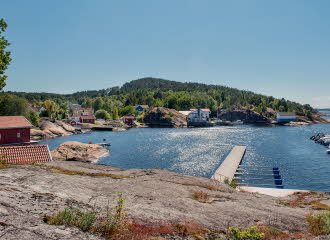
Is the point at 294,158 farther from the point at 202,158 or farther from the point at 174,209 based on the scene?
the point at 174,209

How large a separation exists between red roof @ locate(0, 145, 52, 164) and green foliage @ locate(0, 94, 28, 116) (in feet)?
252

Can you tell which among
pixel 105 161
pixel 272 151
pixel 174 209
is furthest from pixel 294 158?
pixel 174 209

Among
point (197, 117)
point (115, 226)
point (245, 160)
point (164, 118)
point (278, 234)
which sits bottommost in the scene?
point (245, 160)

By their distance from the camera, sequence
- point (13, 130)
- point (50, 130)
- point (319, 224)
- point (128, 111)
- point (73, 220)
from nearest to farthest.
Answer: point (73, 220) → point (319, 224) → point (13, 130) → point (50, 130) → point (128, 111)

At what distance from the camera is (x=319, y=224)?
12.2 meters

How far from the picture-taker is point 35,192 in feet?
37.8

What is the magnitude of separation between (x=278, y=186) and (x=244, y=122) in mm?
160482

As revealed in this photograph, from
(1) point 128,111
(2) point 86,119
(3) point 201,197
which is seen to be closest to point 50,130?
(2) point 86,119

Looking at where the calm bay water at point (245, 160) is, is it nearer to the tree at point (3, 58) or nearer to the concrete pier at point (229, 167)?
the concrete pier at point (229, 167)

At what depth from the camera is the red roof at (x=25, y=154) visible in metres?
21.6

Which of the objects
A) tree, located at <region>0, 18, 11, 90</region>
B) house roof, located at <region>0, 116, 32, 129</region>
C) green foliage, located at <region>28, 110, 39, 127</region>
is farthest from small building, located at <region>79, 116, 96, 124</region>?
tree, located at <region>0, 18, 11, 90</region>

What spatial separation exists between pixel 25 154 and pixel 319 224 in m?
22.0

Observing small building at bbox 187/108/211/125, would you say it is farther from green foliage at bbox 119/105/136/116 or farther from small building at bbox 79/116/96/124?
small building at bbox 79/116/96/124

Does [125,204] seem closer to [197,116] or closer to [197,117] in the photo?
[197,117]
